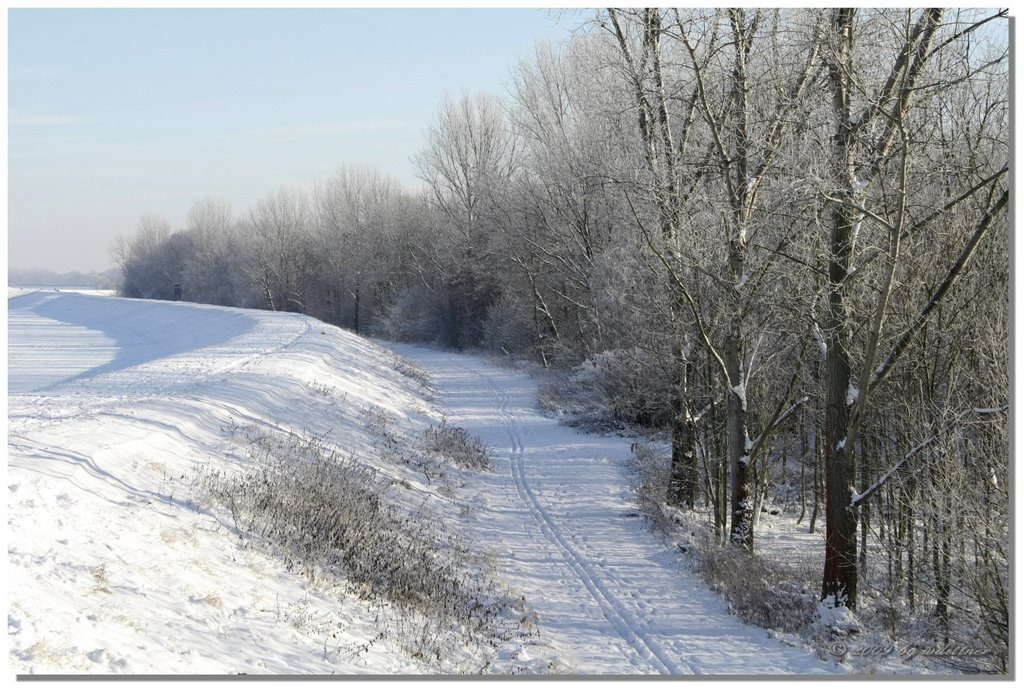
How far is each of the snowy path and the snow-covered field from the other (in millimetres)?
31

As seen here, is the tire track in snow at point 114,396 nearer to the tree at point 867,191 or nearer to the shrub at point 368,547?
the shrub at point 368,547

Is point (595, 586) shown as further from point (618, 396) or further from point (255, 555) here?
point (618, 396)

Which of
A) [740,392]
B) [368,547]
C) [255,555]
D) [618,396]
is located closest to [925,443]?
[740,392]

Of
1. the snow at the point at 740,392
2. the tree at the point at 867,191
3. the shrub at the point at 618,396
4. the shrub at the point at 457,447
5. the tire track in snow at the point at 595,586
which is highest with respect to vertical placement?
the tree at the point at 867,191

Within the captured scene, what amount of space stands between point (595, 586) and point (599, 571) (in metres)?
0.63

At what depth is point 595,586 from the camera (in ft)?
31.0

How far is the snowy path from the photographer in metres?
7.38

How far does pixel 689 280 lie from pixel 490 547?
5.17 m

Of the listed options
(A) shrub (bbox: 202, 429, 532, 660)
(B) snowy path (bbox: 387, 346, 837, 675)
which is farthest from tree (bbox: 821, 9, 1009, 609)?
(A) shrub (bbox: 202, 429, 532, 660)

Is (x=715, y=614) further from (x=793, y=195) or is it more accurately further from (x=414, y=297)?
(x=414, y=297)

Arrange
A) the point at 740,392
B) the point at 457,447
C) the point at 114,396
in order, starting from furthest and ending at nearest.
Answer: the point at 457,447
the point at 114,396
the point at 740,392

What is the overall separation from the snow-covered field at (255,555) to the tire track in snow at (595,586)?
0.10 ft

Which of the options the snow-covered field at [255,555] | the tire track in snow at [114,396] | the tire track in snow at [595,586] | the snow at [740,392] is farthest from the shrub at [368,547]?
the snow at [740,392]

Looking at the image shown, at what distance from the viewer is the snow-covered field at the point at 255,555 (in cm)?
538
